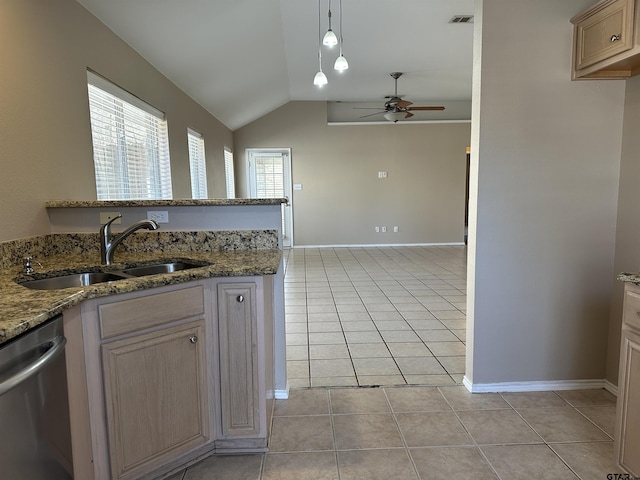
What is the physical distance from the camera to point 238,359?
170 centimetres

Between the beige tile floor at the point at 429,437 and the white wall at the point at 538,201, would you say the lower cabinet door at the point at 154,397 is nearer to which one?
the beige tile floor at the point at 429,437

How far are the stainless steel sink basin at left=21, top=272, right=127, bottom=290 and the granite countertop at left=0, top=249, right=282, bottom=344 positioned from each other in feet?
0.08

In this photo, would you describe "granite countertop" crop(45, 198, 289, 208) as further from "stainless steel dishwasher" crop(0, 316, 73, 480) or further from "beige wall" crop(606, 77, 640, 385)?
"beige wall" crop(606, 77, 640, 385)

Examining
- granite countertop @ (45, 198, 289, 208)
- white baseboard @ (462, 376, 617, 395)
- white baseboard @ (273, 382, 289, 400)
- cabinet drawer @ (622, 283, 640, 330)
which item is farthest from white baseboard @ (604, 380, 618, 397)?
granite countertop @ (45, 198, 289, 208)

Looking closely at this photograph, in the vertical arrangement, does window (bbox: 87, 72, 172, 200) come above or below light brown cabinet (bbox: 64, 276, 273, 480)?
above

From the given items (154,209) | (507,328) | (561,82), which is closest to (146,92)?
(154,209)

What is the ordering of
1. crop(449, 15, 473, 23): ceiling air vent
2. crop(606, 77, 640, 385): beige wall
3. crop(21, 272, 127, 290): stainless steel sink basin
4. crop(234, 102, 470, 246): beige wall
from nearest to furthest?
crop(21, 272, 127, 290): stainless steel sink basin
crop(606, 77, 640, 385): beige wall
crop(449, 15, 473, 23): ceiling air vent
crop(234, 102, 470, 246): beige wall

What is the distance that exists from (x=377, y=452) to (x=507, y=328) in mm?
1087

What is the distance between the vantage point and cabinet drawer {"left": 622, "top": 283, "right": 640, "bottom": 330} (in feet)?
4.80

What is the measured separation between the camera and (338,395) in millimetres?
2307

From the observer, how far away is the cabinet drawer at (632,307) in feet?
4.80

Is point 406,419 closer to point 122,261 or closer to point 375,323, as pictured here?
point 375,323

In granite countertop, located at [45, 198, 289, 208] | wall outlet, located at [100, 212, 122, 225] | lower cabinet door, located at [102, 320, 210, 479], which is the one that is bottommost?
lower cabinet door, located at [102, 320, 210, 479]

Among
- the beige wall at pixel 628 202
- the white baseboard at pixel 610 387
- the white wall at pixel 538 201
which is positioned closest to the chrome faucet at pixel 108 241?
the white wall at pixel 538 201
